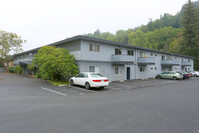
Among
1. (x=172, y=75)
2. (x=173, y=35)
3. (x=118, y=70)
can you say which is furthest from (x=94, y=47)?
(x=173, y=35)

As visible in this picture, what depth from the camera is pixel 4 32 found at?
3084 centimetres

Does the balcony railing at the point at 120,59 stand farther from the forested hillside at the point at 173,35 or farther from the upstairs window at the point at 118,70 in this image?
the forested hillside at the point at 173,35

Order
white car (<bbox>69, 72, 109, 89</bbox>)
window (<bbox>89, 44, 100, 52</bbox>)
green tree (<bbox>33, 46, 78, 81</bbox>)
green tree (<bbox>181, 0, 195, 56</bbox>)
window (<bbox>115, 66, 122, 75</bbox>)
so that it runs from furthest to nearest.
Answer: green tree (<bbox>181, 0, 195, 56</bbox>)
window (<bbox>115, 66, 122, 75</bbox>)
window (<bbox>89, 44, 100, 52</bbox>)
green tree (<bbox>33, 46, 78, 81</bbox>)
white car (<bbox>69, 72, 109, 89</bbox>)

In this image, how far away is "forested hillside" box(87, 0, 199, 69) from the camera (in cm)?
4612

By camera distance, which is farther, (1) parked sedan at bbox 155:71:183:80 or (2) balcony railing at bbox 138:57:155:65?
(1) parked sedan at bbox 155:71:183:80

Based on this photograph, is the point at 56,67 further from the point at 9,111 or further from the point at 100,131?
the point at 100,131

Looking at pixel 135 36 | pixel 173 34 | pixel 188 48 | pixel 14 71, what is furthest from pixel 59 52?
pixel 173 34

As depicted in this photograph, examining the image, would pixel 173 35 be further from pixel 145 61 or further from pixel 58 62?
pixel 58 62

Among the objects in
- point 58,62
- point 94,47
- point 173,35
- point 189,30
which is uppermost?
point 173,35

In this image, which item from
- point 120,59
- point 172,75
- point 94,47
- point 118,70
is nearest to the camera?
point 94,47

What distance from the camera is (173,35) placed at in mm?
66250

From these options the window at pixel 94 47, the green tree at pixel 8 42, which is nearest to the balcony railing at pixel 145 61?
the window at pixel 94 47

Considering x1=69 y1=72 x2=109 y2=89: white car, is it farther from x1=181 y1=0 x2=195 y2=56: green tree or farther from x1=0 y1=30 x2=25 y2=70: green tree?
x1=181 y1=0 x2=195 y2=56: green tree

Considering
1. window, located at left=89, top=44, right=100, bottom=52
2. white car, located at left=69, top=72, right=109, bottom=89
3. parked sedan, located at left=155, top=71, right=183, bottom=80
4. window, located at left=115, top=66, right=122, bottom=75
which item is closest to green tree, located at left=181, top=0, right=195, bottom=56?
parked sedan, located at left=155, top=71, right=183, bottom=80
